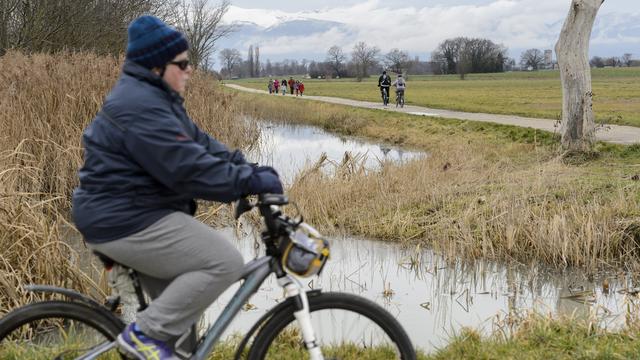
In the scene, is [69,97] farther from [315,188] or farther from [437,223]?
[437,223]

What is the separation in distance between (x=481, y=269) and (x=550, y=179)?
351 centimetres

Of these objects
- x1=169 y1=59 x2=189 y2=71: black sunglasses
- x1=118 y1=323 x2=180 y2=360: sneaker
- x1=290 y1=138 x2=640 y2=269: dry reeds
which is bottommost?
x1=290 y1=138 x2=640 y2=269: dry reeds

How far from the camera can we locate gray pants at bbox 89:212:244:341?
9.13 feet

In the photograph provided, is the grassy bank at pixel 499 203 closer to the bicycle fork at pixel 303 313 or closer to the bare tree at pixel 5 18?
the bicycle fork at pixel 303 313

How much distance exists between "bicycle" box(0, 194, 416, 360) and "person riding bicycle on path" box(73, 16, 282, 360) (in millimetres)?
136

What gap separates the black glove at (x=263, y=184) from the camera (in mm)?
2688

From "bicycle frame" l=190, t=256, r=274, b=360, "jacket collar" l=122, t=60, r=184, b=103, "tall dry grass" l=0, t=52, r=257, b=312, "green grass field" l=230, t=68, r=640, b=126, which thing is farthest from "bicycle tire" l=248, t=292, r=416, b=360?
"green grass field" l=230, t=68, r=640, b=126

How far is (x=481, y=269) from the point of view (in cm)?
751

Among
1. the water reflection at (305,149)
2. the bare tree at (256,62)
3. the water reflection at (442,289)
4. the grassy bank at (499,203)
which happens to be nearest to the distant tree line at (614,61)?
the bare tree at (256,62)

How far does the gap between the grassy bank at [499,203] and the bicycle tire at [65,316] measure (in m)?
5.42

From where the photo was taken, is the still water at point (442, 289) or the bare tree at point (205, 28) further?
the bare tree at point (205, 28)

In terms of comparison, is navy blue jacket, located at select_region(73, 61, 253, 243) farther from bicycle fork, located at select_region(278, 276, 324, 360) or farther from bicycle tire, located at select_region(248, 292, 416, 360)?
bicycle tire, located at select_region(248, 292, 416, 360)

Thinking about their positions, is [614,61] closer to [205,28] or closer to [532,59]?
[532,59]

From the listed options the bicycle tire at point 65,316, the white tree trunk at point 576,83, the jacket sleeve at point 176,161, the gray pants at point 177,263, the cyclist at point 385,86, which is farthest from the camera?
the cyclist at point 385,86
